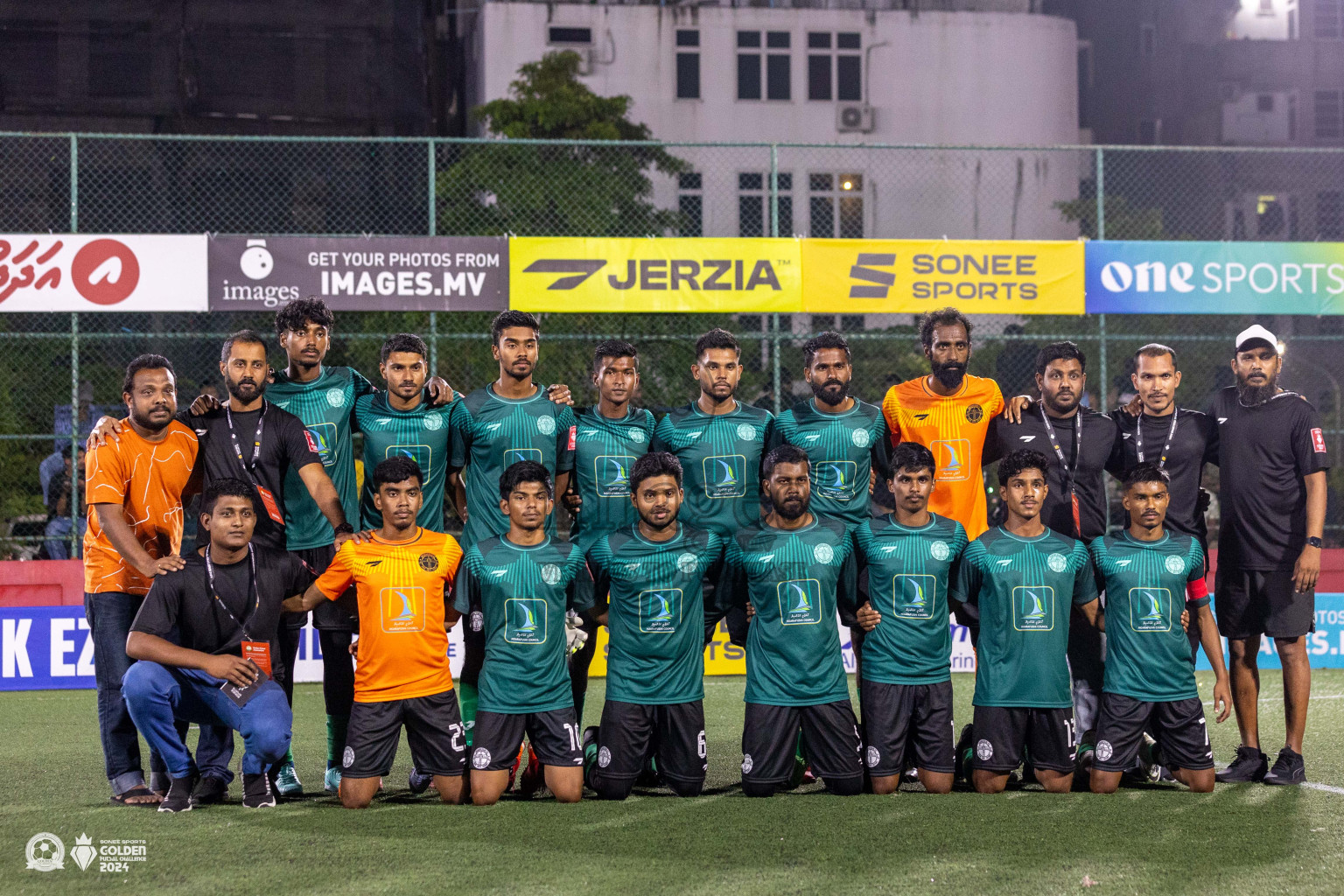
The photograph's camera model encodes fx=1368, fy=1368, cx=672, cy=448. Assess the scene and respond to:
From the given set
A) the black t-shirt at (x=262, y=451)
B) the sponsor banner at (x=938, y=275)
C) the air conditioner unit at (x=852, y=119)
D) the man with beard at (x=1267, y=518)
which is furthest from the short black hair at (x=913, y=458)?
the air conditioner unit at (x=852, y=119)

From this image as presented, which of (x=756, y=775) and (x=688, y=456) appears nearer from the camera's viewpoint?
(x=756, y=775)

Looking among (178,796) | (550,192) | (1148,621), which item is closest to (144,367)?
(178,796)

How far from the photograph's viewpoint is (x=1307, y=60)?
3272 centimetres

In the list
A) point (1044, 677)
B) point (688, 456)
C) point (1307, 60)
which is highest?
point (1307, 60)

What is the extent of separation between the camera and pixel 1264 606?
6.57 m

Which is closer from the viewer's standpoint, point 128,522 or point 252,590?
point 252,590

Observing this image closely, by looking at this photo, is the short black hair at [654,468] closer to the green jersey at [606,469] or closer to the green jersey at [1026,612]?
the green jersey at [606,469]

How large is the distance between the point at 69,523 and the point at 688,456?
26.4ft

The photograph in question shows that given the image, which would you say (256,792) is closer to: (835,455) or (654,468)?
(654,468)

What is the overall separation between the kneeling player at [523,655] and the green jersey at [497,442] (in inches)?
18.5

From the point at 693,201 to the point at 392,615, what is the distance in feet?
67.6

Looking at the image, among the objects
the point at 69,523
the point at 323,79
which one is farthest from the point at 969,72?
the point at 69,523

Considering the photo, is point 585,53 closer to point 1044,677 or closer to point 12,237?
point 12,237

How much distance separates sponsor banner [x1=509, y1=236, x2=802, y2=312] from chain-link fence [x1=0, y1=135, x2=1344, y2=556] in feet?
1.50
